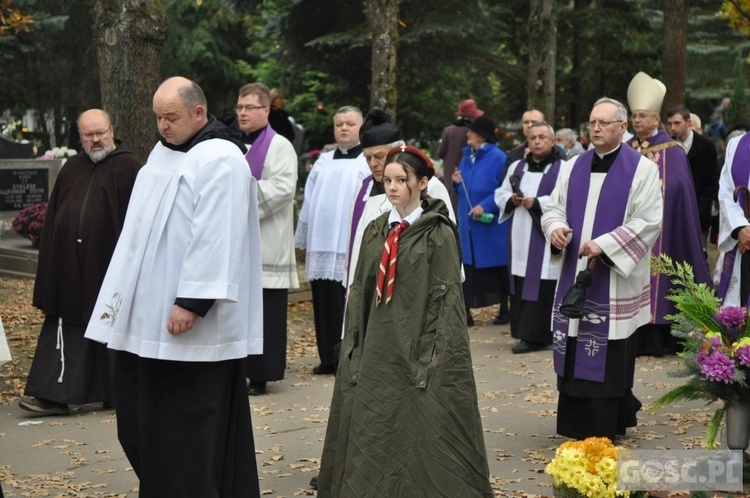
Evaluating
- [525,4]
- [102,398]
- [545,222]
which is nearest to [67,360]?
[102,398]

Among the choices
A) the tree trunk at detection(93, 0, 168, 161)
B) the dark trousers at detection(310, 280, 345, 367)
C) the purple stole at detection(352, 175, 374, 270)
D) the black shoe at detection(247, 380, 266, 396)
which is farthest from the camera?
the tree trunk at detection(93, 0, 168, 161)

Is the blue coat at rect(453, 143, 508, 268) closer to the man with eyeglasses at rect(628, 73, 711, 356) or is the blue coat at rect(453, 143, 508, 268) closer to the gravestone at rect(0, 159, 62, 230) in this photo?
the man with eyeglasses at rect(628, 73, 711, 356)

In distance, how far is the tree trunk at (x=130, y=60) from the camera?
408 inches

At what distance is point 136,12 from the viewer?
A: 407 inches

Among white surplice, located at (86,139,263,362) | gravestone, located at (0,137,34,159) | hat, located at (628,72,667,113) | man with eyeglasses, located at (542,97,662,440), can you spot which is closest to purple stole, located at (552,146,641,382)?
man with eyeglasses, located at (542,97,662,440)

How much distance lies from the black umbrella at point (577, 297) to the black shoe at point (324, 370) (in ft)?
11.3

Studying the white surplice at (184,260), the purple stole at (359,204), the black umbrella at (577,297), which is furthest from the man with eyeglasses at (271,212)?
the white surplice at (184,260)

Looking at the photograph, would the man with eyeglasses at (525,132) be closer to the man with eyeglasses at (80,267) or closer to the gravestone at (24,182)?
the man with eyeglasses at (80,267)

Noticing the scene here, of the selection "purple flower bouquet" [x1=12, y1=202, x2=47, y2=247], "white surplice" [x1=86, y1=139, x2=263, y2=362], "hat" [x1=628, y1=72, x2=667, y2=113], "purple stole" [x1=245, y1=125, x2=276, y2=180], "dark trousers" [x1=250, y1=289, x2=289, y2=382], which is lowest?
"dark trousers" [x1=250, y1=289, x2=289, y2=382]

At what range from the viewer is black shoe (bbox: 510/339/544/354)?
11.5m

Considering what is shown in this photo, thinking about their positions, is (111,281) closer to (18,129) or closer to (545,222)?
(545,222)

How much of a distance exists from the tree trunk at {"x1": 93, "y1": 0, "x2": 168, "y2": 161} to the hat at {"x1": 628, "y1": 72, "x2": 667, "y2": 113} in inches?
169

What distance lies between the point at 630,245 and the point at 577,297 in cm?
53

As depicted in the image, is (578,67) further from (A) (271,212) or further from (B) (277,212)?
(A) (271,212)
